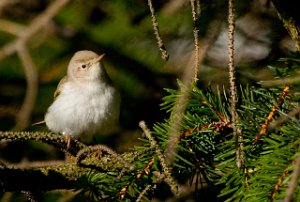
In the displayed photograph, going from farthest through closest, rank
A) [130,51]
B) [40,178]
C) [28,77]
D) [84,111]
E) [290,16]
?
[84,111], [130,51], [28,77], [40,178], [290,16]

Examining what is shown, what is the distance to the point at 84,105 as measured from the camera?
10.7 ft

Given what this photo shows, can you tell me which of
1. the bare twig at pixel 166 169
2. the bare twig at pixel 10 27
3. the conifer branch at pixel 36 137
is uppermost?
the bare twig at pixel 10 27

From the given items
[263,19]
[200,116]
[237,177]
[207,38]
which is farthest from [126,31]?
[237,177]

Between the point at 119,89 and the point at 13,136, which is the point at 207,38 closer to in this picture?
the point at 13,136

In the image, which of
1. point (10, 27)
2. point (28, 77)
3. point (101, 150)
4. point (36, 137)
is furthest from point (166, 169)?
point (10, 27)

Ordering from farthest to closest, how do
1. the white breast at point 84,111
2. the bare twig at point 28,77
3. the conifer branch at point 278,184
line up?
the white breast at point 84,111 < the bare twig at point 28,77 < the conifer branch at point 278,184

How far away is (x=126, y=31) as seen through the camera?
2.82 meters

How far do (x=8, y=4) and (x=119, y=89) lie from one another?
2.38 feet

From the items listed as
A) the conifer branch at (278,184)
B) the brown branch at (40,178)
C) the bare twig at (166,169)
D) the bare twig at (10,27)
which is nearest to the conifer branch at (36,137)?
the brown branch at (40,178)

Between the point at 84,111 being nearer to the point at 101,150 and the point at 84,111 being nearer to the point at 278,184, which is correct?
the point at 101,150

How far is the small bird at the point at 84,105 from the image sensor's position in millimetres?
3184

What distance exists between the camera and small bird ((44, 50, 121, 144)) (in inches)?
125

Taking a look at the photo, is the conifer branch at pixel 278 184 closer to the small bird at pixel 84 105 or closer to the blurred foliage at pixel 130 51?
the blurred foliage at pixel 130 51

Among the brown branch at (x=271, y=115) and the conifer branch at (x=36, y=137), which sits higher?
the conifer branch at (x=36, y=137)
